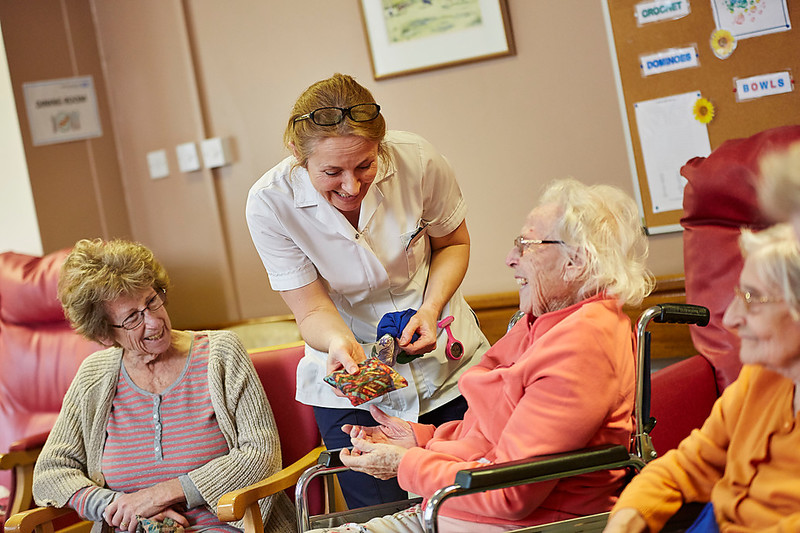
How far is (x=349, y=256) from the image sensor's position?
2.08 metres

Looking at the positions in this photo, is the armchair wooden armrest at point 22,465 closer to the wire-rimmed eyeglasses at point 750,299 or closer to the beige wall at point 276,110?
the beige wall at point 276,110

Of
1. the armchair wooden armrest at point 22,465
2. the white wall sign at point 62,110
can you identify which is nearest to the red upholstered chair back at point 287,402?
the armchair wooden armrest at point 22,465

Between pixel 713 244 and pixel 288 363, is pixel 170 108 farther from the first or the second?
pixel 713 244

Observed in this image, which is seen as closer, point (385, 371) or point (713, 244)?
point (385, 371)

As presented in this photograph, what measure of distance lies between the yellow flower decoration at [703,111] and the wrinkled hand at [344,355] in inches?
59.6

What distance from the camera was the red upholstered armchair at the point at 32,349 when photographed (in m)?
2.99

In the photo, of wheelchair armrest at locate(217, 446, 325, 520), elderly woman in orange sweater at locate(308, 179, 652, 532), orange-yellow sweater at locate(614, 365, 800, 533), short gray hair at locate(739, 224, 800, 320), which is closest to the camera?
short gray hair at locate(739, 224, 800, 320)

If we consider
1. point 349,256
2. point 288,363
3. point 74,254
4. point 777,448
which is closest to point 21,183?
point 74,254

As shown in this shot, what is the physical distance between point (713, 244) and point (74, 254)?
1733 millimetres

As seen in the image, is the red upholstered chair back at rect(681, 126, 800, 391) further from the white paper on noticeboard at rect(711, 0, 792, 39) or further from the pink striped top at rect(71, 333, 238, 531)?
the pink striped top at rect(71, 333, 238, 531)

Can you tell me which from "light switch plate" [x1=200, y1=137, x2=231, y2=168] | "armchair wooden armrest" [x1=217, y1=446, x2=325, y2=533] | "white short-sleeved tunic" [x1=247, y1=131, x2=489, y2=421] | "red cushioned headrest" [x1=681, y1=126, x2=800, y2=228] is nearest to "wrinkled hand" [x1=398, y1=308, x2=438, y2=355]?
"white short-sleeved tunic" [x1=247, y1=131, x2=489, y2=421]

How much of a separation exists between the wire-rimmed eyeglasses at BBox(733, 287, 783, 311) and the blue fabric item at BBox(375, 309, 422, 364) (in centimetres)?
90

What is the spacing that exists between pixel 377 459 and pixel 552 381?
431 mm

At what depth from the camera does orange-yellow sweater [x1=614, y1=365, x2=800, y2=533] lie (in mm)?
1254
